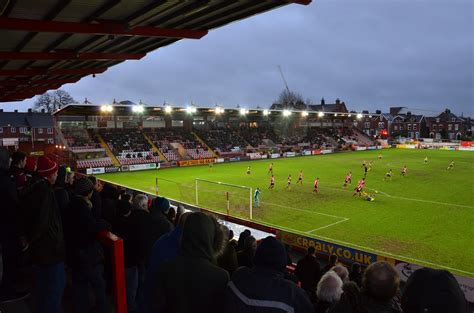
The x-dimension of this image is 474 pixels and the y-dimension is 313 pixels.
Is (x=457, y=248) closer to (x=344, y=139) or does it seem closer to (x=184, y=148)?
(x=184, y=148)

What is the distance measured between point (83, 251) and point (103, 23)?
6803 mm

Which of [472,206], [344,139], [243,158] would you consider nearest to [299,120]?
[344,139]

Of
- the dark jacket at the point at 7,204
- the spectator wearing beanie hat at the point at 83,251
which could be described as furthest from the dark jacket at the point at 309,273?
the dark jacket at the point at 7,204

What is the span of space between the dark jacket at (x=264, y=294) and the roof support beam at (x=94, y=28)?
344 inches

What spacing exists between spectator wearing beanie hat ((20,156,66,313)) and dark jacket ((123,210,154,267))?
95 centimetres

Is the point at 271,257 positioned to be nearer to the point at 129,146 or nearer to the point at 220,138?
the point at 129,146

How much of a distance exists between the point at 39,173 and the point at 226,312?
4129 mm

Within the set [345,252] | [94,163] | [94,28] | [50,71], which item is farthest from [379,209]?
[94,163]

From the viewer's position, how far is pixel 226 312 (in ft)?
9.84

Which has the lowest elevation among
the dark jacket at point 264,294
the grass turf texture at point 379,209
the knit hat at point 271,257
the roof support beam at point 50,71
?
the grass turf texture at point 379,209

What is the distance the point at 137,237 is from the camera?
5734 millimetres

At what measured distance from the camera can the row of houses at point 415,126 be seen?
111756 mm

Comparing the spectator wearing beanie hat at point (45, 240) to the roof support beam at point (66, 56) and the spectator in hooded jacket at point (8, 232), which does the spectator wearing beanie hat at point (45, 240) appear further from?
the roof support beam at point (66, 56)

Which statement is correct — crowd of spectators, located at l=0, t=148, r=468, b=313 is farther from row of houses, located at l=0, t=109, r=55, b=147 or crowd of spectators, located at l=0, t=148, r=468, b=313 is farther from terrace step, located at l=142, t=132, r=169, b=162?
row of houses, located at l=0, t=109, r=55, b=147
